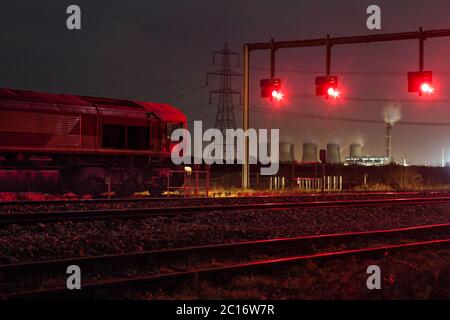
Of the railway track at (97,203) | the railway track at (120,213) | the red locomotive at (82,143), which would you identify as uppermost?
the red locomotive at (82,143)

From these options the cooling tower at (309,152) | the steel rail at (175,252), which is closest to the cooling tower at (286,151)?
the cooling tower at (309,152)

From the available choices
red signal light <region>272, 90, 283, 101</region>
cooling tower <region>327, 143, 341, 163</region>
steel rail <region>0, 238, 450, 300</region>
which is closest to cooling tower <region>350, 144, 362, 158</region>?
cooling tower <region>327, 143, 341, 163</region>

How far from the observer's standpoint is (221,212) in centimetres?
1759

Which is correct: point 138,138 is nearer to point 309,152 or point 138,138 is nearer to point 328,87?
point 328,87

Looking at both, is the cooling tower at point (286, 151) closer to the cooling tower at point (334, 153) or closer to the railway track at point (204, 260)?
the cooling tower at point (334, 153)

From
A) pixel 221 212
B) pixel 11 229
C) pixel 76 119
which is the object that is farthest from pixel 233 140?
pixel 11 229

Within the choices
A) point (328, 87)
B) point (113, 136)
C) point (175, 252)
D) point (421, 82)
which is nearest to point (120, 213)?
point (175, 252)

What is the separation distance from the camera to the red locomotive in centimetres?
2147

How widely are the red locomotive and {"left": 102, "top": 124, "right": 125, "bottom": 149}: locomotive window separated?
4 centimetres

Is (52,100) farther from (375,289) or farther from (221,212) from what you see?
(375,289)

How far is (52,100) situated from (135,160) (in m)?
4.27

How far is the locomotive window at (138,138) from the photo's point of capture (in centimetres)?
2514

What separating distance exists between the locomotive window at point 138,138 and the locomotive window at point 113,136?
37 cm

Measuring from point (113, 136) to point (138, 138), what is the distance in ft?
4.31
